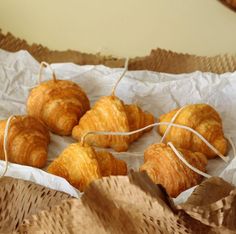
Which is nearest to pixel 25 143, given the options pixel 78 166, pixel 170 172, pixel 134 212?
pixel 78 166

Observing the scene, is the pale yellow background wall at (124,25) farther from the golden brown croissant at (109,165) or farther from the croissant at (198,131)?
the golden brown croissant at (109,165)

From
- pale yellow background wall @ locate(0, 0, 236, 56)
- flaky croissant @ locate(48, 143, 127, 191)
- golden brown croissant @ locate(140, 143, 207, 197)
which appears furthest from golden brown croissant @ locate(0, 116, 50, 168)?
pale yellow background wall @ locate(0, 0, 236, 56)

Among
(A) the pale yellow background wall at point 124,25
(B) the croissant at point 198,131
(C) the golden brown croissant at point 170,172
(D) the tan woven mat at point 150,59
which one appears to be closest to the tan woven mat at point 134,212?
(C) the golden brown croissant at point 170,172

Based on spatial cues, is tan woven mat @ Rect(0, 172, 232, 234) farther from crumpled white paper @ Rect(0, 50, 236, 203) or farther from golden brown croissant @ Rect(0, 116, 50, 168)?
crumpled white paper @ Rect(0, 50, 236, 203)

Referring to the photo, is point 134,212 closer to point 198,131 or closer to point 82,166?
point 82,166

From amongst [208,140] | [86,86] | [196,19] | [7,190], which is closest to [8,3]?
[86,86]
